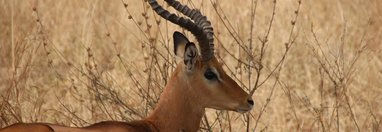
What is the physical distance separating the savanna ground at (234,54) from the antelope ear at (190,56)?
2.81 meters

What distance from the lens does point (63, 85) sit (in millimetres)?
11570

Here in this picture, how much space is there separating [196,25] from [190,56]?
19 centimetres

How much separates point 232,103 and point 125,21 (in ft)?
19.9

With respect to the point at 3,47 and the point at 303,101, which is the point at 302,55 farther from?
the point at 3,47

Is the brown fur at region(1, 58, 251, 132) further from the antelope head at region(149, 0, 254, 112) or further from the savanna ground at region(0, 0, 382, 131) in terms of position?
the savanna ground at region(0, 0, 382, 131)

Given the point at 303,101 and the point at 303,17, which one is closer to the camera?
the point at 303,101

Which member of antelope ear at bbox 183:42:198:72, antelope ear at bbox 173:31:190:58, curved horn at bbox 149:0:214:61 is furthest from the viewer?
antelope ear at bbox 173:31:190:58

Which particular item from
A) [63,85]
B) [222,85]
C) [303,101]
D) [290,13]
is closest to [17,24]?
[63,85]

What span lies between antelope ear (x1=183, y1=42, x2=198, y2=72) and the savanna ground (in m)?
2.81

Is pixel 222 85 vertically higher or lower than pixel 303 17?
lower

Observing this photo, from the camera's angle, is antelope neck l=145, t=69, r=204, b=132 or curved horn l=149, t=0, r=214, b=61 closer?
curved horn l=149, t=0, r=214, b=61

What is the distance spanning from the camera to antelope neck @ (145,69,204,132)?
695 cm

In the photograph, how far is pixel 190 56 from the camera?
6887 millimetres

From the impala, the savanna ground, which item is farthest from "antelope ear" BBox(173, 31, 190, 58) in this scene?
the savanna ground
